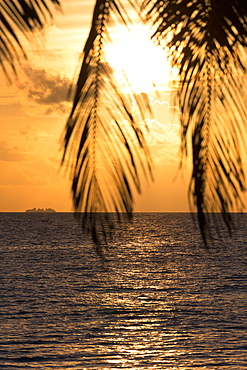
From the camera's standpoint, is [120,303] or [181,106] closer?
[181,106]

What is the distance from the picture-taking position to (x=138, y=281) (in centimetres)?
7250

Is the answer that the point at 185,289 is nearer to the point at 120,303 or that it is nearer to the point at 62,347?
→ the point at 120,303

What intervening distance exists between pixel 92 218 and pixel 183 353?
4131cm

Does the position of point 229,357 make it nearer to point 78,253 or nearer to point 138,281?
point 138,281

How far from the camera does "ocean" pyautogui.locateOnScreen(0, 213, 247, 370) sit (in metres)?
39.2

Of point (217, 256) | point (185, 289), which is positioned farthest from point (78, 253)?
point (185, 289)

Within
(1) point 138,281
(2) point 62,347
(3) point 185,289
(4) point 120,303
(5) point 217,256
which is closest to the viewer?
(2) point 62,347

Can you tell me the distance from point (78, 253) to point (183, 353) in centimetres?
6356

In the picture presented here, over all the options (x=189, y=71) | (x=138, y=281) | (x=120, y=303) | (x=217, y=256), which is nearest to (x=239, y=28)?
(x=189, y=71)

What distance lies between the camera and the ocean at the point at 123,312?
39.2m

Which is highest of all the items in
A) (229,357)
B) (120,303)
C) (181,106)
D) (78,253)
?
(78,253)

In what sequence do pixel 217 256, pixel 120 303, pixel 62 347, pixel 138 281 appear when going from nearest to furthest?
pixel 62 347 → pixel 120 303 → pixel 138 281 → pixel 217 256

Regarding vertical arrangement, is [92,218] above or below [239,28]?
below

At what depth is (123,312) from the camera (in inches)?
2120
